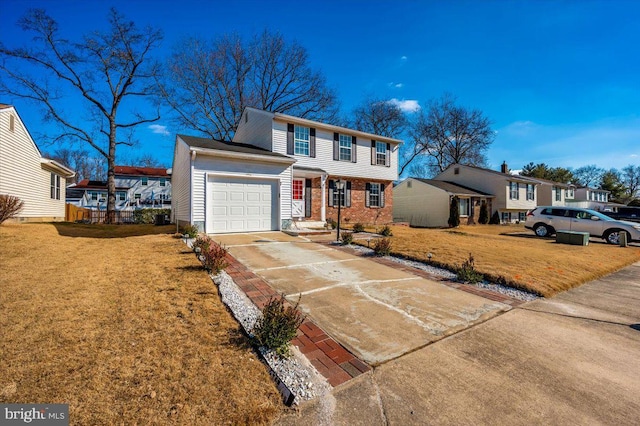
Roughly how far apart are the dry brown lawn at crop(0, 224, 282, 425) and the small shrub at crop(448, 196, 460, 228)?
2059 cm

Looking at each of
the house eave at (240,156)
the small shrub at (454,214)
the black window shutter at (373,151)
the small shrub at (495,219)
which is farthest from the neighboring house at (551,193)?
the house eave at (240,156)

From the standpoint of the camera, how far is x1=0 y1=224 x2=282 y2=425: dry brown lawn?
77.0 inches

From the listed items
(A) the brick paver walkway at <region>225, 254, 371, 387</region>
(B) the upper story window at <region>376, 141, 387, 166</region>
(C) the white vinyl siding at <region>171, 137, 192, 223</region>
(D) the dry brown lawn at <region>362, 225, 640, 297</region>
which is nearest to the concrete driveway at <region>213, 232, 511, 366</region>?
(A) the brick paver walkway at <region>225, 254, 371, 387</region>

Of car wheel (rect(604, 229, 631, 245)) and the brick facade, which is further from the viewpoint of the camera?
the brick facade

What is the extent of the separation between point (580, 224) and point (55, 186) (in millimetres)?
28762

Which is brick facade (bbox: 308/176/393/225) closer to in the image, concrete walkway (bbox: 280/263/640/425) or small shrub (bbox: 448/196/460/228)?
small shrub (bbox: 448/196/460/228)

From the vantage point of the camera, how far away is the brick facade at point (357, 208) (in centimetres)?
1522

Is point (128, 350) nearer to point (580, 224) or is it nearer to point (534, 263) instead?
point (534, 263)

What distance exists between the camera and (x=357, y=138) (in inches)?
675

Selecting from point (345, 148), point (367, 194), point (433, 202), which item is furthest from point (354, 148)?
point (433, 202)

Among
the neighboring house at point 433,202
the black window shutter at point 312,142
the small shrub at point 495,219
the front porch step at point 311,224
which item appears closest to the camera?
the front porch step at point 311,224

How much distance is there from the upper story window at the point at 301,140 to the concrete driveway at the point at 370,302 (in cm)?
897

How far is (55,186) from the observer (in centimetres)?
1630

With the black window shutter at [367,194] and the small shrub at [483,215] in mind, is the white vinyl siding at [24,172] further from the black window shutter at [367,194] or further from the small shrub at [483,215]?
the small shrub at [483,215]
